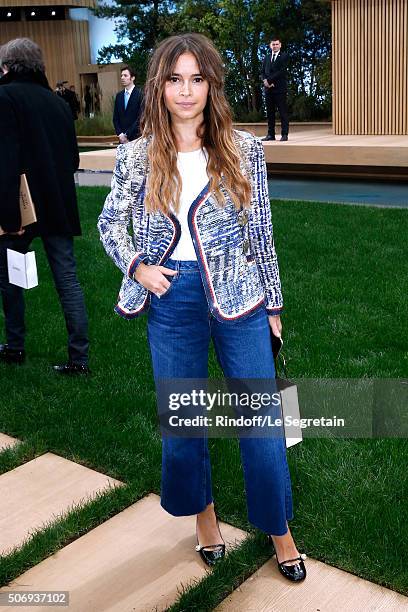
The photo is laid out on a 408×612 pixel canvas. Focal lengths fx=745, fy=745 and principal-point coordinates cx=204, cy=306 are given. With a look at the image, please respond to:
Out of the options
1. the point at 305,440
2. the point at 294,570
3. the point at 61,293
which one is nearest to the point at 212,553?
the point at 294,570

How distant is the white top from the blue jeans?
4cm

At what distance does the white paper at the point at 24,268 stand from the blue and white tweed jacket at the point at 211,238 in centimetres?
184

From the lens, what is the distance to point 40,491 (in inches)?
136

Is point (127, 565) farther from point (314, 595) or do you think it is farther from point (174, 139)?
point (174, 139)

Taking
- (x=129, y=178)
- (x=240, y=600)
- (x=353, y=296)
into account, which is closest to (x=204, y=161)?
(x=129, y=178)

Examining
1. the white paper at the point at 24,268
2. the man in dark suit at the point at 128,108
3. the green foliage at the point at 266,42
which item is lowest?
the white paper at the point at 24,268

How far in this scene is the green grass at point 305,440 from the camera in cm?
290

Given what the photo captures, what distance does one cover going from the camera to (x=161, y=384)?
8.50 ft

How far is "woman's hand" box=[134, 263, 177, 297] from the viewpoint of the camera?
2383 millimetres

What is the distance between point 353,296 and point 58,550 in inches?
148

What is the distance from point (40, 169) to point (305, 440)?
2.20 metres

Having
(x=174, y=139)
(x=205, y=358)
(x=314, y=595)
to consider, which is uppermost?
(x=174, y=139)

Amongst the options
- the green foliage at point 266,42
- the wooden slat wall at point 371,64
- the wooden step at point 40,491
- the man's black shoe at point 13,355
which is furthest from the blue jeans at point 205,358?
the green foliage at point 266,42

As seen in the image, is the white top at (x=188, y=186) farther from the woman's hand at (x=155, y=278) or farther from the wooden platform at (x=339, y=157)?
the wooden platform at (x=339, y=157)
